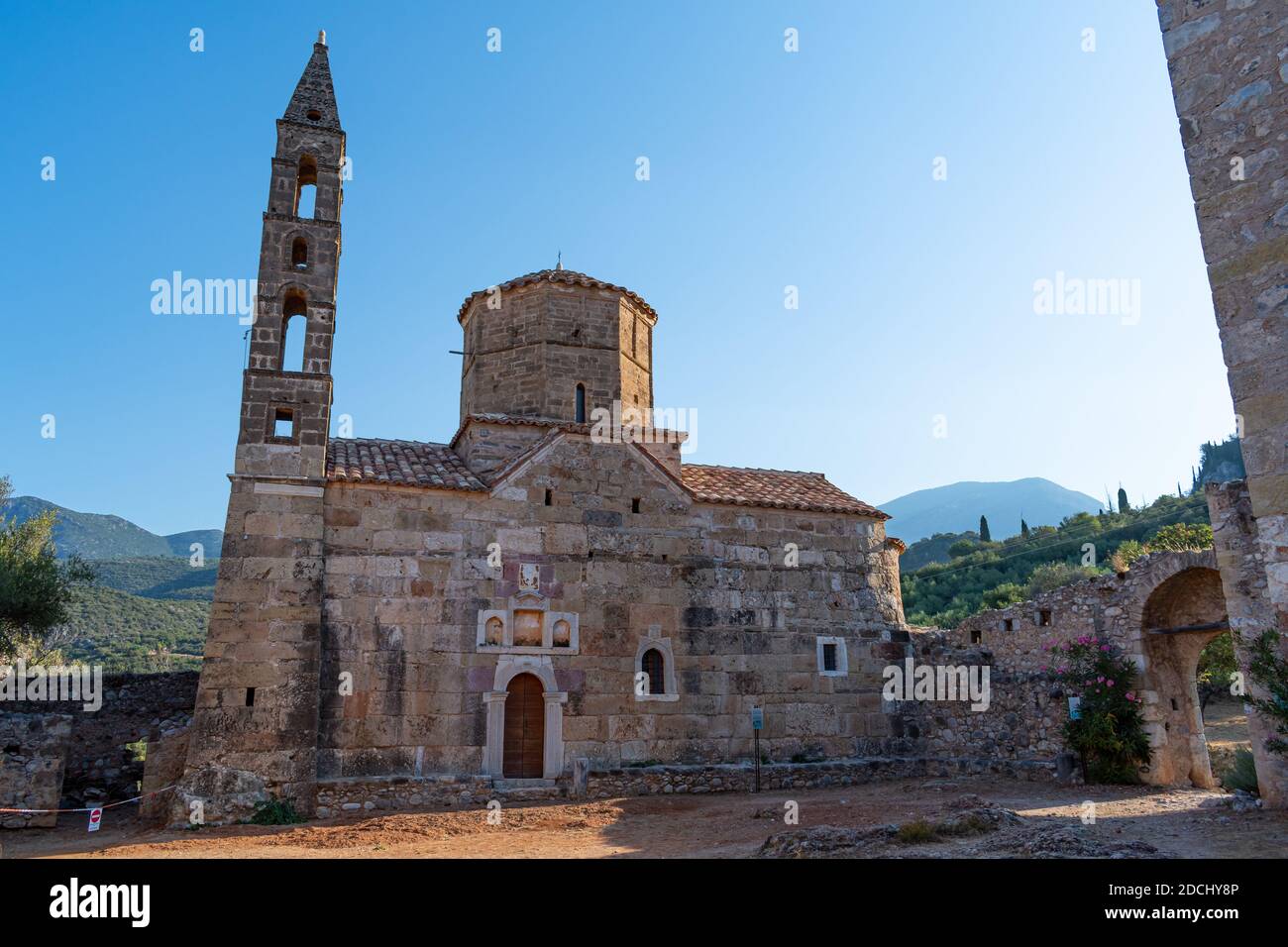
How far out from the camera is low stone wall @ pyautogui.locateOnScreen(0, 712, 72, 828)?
11844 millimetres

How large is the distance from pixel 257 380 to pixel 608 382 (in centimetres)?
647

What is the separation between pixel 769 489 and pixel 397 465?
7306 millimetres

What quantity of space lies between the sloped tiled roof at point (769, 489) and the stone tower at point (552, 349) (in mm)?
2179

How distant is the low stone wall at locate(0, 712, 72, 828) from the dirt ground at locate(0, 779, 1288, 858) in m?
0.33

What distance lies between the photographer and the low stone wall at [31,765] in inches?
466

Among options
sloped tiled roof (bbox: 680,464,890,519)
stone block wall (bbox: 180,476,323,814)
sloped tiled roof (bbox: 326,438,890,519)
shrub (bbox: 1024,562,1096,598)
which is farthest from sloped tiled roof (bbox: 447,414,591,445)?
shrub (bbox: 1024,562,1096,598)

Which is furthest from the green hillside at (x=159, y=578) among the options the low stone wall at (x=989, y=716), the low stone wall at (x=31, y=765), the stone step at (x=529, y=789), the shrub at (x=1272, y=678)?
the shrub at (x=1272, y=678)

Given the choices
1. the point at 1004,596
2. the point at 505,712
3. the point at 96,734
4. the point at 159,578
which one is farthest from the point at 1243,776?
the point at 159,578

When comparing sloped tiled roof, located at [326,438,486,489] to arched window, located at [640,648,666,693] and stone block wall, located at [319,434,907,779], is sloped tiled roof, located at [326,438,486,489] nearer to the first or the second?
stone block wall, located at [319,434,907,779]

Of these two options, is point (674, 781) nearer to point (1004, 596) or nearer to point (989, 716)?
point (989, 716)

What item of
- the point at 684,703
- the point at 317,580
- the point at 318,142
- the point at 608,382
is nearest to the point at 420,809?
the point at 317,580

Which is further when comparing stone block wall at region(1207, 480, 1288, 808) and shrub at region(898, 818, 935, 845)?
stone block wall at region(1207, 480, 1288, 808)

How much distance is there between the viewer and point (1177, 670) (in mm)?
13727
